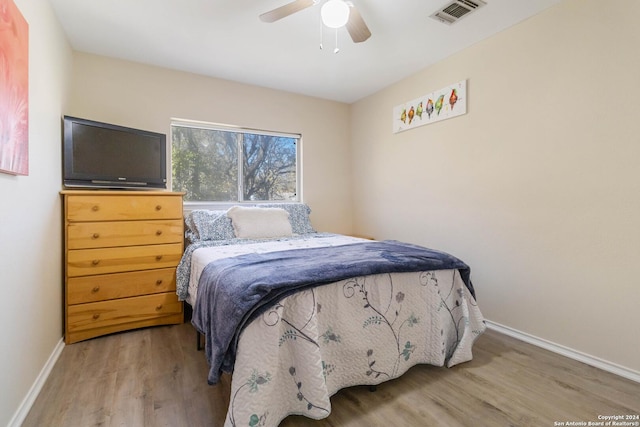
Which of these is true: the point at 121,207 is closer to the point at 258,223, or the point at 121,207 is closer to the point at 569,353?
the point at 258,223

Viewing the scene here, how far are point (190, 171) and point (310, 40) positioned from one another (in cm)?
172

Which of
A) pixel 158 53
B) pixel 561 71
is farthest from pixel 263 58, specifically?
pixel 561 71

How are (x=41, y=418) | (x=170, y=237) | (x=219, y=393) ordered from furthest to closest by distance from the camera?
1. (x=170, y=237)
2. (x=219, y=393)
3. (x=41, y=418)

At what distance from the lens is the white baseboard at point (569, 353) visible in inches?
69.7

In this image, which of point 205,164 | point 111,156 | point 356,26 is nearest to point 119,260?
point 111,156

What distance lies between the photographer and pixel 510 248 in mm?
2348

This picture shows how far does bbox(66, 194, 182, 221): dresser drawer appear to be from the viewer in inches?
85.7

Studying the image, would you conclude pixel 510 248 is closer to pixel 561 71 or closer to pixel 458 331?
pixel 458 331

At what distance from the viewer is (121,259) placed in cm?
235

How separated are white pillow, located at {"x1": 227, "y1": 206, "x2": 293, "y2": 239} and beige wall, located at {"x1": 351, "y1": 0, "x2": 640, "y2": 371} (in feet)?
4.70

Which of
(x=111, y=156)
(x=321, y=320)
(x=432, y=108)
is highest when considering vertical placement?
(x=432, y=108)

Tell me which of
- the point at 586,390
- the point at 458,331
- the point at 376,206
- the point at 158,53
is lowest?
the point at 586,390

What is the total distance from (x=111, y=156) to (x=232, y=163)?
116 cm

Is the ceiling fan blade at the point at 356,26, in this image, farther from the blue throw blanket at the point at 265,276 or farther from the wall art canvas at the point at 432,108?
the blue throw blanket at the point at 265,276
